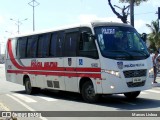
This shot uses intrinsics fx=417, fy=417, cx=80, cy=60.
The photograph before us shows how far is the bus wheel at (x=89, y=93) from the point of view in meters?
14.5

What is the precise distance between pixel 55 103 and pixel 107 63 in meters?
2.95

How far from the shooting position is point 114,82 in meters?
13.7

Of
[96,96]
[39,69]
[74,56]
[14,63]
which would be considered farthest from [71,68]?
[14,63]

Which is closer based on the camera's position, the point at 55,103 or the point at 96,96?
the point at 96,96

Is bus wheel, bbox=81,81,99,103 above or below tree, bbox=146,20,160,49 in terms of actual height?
below

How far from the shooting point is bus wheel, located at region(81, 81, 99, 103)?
14531mm

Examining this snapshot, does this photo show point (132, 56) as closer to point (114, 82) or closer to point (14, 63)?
point (114, 82)

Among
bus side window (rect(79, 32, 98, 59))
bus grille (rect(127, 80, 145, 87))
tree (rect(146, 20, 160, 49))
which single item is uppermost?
tree (rect(146, 20, 160, 49))

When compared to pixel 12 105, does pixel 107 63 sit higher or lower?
higher

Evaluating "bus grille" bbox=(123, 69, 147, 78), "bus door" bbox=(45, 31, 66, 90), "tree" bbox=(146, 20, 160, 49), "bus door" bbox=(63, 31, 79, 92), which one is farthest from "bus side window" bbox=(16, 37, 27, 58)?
"tree" bbox=(146, 20, 160, 49)

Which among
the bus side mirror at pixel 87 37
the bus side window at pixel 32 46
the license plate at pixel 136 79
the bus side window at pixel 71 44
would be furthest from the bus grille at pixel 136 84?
the bus side window at pixel 32 46

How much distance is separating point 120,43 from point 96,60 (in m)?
1.04

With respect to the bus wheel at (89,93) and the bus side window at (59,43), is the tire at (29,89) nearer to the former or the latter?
the bus side window at (59,43)

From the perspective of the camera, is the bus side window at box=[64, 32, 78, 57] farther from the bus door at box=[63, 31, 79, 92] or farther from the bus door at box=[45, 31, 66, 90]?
the bus door at box=[45, 31, 66, 90]
